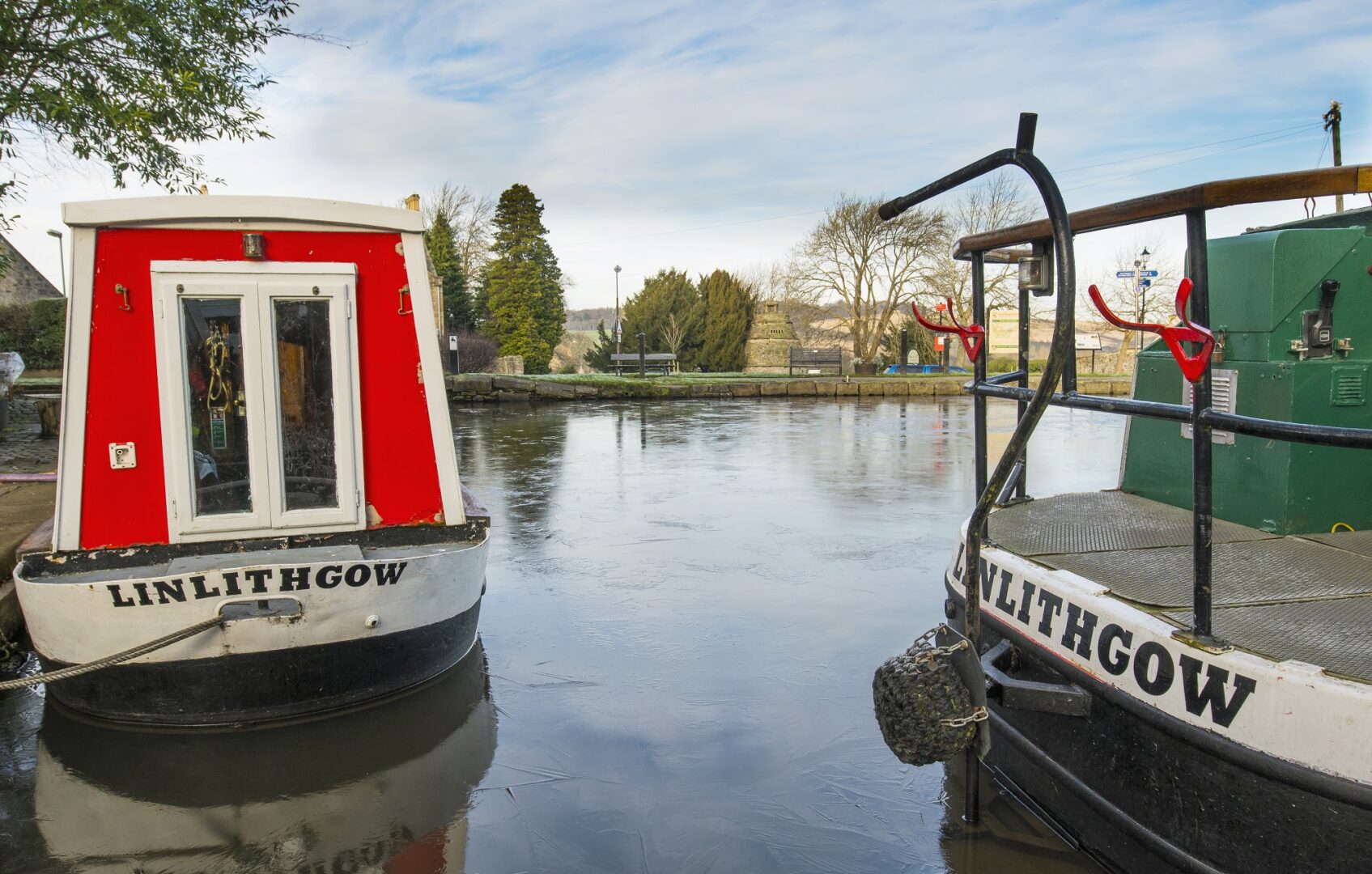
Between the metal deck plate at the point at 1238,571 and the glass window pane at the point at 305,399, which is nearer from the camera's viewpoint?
the metal deck plate at the point at 1238,571

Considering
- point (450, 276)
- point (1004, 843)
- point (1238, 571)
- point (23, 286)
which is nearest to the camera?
point (1238, 571)

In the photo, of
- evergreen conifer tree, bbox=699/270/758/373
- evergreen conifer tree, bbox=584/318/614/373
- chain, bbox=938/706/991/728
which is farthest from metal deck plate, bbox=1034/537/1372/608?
evergreen conifer tree, bbox=699/270/758/373

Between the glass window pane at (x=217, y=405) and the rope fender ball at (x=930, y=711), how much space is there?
324 cm

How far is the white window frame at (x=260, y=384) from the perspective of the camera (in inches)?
169

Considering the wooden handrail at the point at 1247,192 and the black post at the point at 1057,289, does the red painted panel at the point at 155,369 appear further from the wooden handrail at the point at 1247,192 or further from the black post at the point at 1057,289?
the wooden handrail at the point at 1247,192

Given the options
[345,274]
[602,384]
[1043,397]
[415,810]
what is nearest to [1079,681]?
[1043,397]

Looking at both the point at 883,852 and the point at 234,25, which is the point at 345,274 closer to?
the point at 883,852

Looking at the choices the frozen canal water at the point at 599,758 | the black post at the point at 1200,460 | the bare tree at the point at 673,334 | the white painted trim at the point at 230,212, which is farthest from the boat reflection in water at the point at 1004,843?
the bare tree at the point at 673,334

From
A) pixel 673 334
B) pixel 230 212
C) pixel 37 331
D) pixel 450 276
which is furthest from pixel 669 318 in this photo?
pixel 230 212

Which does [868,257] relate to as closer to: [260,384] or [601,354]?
[601,354]

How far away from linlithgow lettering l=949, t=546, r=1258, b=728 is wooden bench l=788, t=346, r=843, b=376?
29439 millimetres

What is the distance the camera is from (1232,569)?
3.08m

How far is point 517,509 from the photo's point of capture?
353 inches

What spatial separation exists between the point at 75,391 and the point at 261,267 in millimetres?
973
